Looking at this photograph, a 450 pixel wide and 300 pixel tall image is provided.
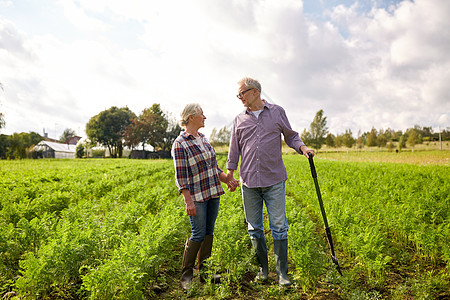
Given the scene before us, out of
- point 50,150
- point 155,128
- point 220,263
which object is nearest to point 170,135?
point 155,128

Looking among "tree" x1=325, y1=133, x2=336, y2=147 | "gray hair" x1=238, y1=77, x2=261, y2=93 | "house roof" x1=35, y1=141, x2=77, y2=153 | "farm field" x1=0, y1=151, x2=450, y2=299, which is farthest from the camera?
"tree" x1=325, y1=133, x2=336, y2=147

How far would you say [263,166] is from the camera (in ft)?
10.1

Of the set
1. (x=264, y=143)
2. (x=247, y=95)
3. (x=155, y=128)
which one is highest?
(x=155, y=128)

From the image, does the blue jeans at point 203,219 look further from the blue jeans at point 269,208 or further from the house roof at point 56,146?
the house roof at point 56,146

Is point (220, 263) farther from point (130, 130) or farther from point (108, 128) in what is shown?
point (108, 128)

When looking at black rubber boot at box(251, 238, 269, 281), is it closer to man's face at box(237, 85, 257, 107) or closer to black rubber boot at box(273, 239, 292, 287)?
black rubber boot at box(273, 239, 292, 287)

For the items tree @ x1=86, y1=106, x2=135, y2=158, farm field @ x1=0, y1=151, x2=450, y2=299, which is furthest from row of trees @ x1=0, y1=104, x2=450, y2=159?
farm field @ x1=0, y1=151, x2=450, y2=299

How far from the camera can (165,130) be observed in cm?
5278

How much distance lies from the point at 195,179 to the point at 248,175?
65cm

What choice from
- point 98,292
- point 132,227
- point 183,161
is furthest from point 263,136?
point 132,227

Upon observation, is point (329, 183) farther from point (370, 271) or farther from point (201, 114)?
point (201, 114)

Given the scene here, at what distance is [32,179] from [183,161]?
10.4 metres

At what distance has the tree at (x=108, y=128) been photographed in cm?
5350

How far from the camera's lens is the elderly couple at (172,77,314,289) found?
118 inches
